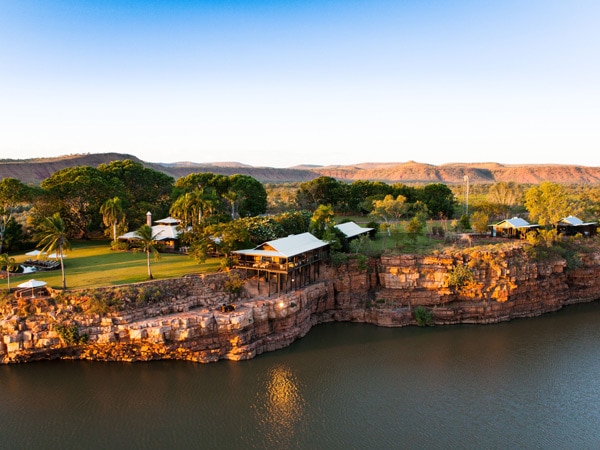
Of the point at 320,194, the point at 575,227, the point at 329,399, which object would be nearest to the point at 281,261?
the point at 329,399

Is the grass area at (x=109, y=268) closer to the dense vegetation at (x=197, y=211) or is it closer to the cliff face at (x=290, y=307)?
the dense vegetation at (x=197, y=211)

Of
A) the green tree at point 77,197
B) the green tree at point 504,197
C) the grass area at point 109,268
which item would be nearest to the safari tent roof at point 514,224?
the green tree at point 504,197

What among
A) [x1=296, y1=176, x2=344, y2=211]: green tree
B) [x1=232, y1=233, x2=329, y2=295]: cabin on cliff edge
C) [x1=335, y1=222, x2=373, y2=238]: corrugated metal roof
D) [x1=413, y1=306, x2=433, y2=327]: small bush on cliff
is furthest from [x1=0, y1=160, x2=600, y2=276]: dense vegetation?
[x1=413, y1=306, x2=433, y2=327]: small bush on cliff

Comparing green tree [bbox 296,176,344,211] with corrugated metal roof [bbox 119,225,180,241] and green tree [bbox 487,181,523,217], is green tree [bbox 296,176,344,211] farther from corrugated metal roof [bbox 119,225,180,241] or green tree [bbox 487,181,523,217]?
corrugated metal roof [bbox 119,225,180,241]

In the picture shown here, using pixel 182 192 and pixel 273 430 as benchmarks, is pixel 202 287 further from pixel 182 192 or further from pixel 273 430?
pixel 182 192

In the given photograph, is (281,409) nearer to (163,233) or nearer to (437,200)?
(163,233)

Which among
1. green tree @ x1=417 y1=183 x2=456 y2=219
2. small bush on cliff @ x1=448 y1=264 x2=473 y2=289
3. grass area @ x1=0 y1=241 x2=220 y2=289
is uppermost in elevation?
green tree @ x1=417 y1=183 x2=456 y2=219

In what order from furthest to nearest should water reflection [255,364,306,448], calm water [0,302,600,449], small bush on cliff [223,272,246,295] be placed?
small bush on cliff [223,272,246,295] → water reflection [255,364,306,448] → calm water [0,302,600,449]
